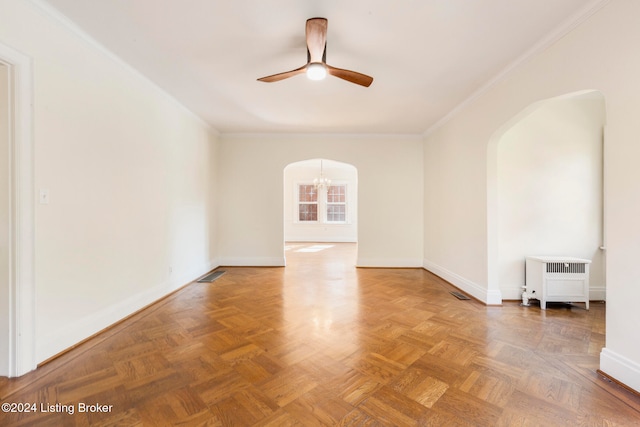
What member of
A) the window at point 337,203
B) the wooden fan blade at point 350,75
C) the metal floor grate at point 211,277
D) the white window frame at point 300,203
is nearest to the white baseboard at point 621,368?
the wooden fan blade at point 350,75

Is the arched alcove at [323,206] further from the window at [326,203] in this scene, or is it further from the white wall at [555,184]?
the white wall at [555,184]

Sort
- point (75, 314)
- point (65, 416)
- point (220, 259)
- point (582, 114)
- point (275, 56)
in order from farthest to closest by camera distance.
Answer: point (220, 259)
point (582, 114)
point (275, 56)
point (75, 314)
point (65, 416)

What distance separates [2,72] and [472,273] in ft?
15.7

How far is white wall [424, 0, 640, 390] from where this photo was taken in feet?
5.48

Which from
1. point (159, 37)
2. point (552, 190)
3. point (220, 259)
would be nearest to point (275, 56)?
point (159, 37)

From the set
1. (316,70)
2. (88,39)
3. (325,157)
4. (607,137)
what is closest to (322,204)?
(325,157)

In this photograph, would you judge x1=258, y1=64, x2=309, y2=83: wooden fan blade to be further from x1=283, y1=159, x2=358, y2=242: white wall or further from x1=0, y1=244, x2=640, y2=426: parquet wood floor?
x1=283, y1=159, x2=358, y2=242: white wall

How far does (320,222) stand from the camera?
952 centimetres

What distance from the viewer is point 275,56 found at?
252cm

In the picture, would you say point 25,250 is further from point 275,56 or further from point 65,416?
point 275,56

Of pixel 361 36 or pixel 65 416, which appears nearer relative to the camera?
pixel 65 416

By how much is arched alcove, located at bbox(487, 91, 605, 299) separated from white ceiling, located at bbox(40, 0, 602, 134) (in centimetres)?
98

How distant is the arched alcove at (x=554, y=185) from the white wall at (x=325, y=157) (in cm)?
205

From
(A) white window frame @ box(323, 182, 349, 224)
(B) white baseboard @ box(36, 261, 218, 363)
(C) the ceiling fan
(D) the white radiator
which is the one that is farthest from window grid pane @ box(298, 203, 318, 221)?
(C) the ceiling fan
